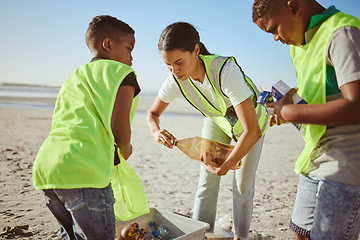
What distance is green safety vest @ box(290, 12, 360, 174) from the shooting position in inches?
58.0

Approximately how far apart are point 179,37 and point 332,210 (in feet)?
4.71

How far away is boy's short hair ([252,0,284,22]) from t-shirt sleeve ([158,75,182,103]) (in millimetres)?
1188

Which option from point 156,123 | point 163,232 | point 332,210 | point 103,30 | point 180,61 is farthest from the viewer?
point 156,123

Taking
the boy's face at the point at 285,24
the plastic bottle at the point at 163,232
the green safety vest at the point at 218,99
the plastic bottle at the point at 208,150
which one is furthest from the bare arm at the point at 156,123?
the boy's face at the point at 285,24

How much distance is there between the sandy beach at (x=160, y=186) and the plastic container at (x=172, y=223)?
85 cm

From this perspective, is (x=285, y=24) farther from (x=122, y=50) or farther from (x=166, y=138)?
(x=166, y=138)

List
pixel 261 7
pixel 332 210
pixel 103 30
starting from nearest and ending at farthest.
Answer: pixel 332 210, pixel 261 7, pixel 103 30

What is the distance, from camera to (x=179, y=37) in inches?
91.0

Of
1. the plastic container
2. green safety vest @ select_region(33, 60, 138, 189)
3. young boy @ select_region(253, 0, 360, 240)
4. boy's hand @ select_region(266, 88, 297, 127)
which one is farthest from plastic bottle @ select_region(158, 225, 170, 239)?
boy's hand @ select_region(266, 88, 297, 127)

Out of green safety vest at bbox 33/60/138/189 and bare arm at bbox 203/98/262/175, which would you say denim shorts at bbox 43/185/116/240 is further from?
bare arm at bbox 203/98/262/175

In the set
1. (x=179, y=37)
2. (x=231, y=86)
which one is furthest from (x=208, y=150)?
(x=179, y=37)

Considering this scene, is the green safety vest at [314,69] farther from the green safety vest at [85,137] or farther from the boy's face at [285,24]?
the green safety vest at [85,137]

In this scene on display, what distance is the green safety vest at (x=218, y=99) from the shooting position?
2.45 m

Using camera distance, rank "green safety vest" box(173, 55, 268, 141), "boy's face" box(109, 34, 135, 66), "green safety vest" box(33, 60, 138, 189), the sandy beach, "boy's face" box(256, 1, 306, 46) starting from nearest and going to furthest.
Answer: "boy's face" box(256, 1, 306, 46), "green safety vest" box(33, 60, 138, 189), "boy's face" box(109, 34, 135, 66), "green safety vest" box(173, 55, 268, 141), the sandy beach
